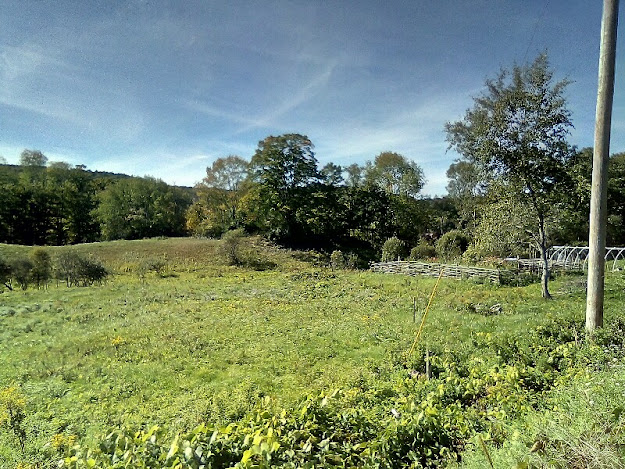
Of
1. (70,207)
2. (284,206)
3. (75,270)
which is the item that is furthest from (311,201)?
(70,207)

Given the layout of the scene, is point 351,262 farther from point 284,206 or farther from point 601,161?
point 601,161

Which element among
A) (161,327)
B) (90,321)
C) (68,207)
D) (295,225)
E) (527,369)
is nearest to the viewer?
(527,369)

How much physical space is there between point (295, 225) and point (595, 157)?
35.9m

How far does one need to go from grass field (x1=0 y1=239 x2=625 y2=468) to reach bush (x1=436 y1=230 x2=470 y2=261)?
10101 millimetres

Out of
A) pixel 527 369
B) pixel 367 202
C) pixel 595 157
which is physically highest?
pixel 367 202

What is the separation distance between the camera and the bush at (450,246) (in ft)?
96.7

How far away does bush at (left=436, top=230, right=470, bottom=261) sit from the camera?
29.5 meters

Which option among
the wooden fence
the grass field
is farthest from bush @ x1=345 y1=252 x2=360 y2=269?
the grass field

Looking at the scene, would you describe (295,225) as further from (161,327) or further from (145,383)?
(145,383)

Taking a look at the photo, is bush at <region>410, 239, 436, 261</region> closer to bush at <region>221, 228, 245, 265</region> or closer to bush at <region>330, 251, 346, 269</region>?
bush at <region>330, 251, 346, 269</region>

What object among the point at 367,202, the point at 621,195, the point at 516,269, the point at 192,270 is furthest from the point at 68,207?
the point at 621,195

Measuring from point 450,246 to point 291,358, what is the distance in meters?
24.6

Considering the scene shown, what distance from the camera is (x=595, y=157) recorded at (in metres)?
5.93

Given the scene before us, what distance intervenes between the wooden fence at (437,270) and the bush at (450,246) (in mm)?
5656
